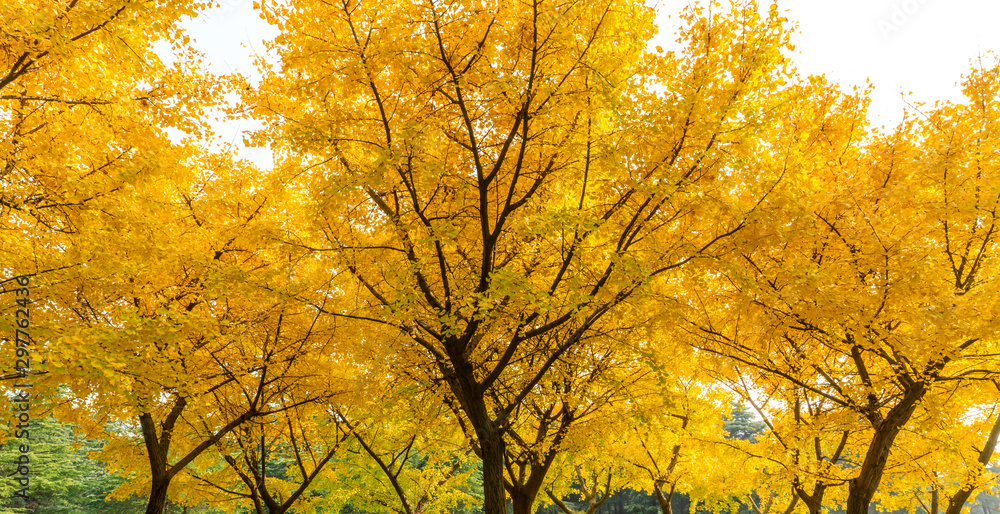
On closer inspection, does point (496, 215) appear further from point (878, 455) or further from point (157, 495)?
point (157, 495)

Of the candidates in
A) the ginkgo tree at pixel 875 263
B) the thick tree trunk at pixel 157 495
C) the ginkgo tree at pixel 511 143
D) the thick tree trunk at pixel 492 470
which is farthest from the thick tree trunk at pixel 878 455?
the thick tree trunk at pixel 157 495

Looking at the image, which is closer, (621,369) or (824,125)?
(824,125)

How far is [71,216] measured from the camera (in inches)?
212

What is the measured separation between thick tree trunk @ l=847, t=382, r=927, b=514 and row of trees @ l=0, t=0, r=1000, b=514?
4cm

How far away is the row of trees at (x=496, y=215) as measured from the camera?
456cm

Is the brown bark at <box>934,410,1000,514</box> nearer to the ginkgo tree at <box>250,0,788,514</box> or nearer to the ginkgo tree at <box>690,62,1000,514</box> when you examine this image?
the ginkgo tree at <box>690,62,1000,514</box>

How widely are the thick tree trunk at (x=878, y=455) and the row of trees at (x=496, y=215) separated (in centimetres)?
4

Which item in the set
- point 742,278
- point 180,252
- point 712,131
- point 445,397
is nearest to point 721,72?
point 712,131

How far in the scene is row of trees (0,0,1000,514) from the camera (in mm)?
4559

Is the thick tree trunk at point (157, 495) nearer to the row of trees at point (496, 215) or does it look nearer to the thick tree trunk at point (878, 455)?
the row of trees at point (496, 215)

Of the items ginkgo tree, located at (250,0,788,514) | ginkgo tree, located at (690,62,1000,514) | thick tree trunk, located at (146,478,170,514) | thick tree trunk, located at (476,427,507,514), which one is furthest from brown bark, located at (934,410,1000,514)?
thick tree trunk, located at (146,478,170,514)

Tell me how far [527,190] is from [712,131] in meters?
2.08

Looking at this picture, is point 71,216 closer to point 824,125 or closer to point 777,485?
point 824,125

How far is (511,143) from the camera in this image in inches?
210
